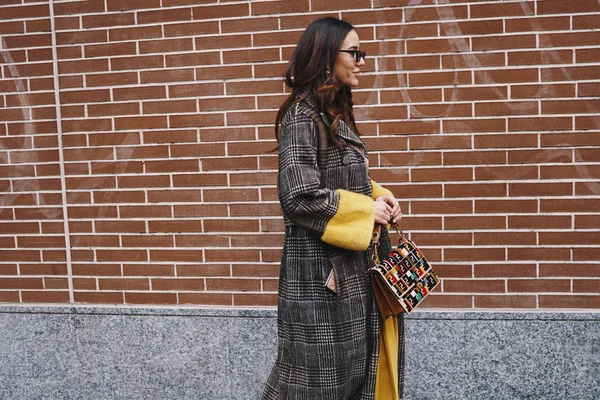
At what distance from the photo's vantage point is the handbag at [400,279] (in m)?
2.70

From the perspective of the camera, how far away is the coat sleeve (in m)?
2.61

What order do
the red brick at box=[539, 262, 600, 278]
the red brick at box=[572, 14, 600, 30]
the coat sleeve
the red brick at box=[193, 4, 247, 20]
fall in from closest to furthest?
the coat sleeve
the red brick at box=[572, 14, 600, 30]
the red brick at box=[539, 262, 600, 278]
the red brick at box=[193, 4, 247, 20]

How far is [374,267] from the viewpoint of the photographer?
8.91 ft

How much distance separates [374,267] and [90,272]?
2.37m

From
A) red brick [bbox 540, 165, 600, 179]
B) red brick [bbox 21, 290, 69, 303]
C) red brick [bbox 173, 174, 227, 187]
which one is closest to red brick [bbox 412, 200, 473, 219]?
red brick [bbox 540, 165, 600, 179]

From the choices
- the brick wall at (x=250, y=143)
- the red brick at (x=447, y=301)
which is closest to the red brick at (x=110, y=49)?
the brick wall at (x=250, y=143)

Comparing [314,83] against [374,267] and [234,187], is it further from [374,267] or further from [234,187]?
[234,187]

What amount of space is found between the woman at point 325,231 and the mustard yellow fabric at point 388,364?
0.12 ft

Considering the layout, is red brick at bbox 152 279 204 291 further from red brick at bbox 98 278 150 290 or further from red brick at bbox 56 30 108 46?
red brick at bbox 56 30 108 46

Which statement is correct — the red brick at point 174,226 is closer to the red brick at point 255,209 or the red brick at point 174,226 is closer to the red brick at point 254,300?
the red brick at point 255,209

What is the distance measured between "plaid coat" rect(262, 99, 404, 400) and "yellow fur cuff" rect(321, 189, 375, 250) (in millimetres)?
31

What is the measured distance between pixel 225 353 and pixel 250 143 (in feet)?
4.42

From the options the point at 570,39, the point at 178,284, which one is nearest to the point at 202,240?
the point at 178,284

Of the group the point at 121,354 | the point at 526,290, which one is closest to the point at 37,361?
the point at 121,354
